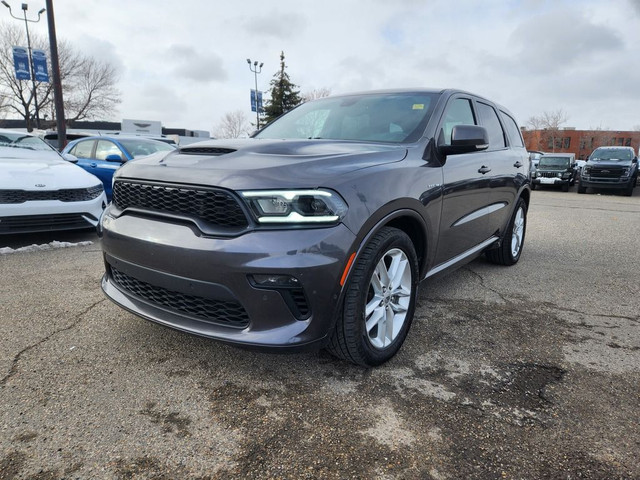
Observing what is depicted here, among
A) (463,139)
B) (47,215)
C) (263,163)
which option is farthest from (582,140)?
(263,163)

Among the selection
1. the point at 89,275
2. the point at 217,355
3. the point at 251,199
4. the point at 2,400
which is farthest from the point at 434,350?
the point at 89,275

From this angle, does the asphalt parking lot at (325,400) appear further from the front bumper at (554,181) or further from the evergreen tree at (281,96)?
the evergreen tree at (281,96)

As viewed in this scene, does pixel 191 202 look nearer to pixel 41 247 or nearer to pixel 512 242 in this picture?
pixel 512 242

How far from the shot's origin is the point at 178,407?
7.00 ft

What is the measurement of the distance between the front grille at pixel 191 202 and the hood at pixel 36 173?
11.2 feet

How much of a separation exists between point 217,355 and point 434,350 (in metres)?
1.34

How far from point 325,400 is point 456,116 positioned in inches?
93.1

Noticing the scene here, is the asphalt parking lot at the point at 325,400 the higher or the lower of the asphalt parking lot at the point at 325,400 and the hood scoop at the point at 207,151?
the lower

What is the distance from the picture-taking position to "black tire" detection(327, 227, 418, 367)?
7.20ft

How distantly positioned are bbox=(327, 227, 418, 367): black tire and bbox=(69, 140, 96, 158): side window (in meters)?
7.61

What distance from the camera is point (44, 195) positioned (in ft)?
16.9

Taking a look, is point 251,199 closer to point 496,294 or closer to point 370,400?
point 370,400

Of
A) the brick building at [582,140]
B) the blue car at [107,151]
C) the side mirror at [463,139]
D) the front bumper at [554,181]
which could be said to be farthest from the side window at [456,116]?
the brick building at [582,140]

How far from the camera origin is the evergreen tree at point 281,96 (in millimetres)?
37844
